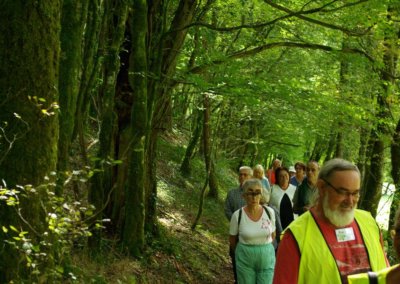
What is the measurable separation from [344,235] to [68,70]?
3384 mm

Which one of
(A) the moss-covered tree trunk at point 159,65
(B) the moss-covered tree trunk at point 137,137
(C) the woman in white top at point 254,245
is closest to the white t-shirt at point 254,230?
(C) the woman in white top at point 254,245

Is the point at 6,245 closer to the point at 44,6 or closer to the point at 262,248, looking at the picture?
the point at 44,6

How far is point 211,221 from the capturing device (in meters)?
16.3

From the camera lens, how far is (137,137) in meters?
8.43

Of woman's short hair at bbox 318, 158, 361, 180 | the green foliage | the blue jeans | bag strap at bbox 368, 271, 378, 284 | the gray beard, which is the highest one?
woman's short hair at bbox 318, 158, 361, 180

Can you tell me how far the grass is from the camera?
767 centimetres

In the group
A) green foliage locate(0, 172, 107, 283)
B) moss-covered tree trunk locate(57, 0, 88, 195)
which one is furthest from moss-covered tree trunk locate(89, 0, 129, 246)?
green foliage locate(0, 172, 107, 283)

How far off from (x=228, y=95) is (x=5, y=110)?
6567 mm

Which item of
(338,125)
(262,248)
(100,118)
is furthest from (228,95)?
(338,125)

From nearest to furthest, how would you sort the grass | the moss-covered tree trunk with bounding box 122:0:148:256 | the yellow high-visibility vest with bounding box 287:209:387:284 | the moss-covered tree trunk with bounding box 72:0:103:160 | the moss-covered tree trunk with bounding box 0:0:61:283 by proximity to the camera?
the yellow high-visibility vest with bounding box 287:209:387:284
the moss-covered tree trunk with bounding box 0:0:61:283
the moss-covered tree trunk with bounding box 72:0:103:160
the grass
the moss-covered tree trunk with bounding box 122:0:148:256

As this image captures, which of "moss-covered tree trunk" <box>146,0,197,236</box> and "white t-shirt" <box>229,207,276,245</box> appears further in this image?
"moss-covered tree trunk" <box>146,0,197,236</box>

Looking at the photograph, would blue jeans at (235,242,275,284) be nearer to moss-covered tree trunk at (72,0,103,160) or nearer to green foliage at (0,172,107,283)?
moss-covered tree trunk at (72,0,103,160)

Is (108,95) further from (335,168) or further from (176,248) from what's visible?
(335,168)

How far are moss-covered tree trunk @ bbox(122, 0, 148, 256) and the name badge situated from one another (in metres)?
5.08
